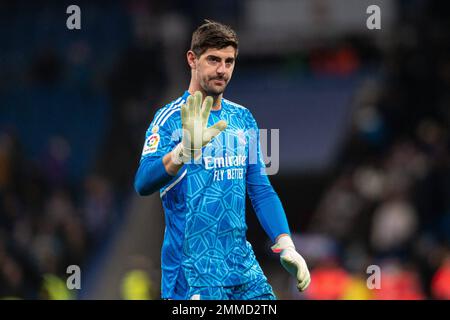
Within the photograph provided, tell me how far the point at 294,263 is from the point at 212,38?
4.78ft

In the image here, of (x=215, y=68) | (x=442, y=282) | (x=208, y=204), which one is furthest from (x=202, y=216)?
(x=442, y=282)

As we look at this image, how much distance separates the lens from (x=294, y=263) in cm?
602

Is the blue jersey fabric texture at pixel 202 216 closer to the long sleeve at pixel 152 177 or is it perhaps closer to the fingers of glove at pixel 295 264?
the long sleeve at pixel 152 177

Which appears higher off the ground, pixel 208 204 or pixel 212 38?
pixel 212 38

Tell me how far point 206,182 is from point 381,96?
12.3 m

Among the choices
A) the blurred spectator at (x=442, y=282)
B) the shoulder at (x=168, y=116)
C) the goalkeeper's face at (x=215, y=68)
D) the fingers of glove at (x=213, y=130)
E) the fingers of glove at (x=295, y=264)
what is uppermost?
the goalkeeper's face at (x=215, y=68)

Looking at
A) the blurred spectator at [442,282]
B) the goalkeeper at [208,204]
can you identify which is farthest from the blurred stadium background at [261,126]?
the goalkeeper at [208,204]

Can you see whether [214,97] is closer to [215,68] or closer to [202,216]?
[215,68]

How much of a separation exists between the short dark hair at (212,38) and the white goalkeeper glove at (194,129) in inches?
19.4

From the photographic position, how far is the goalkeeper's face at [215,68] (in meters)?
5.94

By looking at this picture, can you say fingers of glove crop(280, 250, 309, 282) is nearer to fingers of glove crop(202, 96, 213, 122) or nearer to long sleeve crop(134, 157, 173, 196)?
long sleeve crop(134, 157, 173, 196)

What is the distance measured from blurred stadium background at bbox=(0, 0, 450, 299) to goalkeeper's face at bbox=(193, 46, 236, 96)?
24.0ft

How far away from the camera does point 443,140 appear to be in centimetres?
1555
